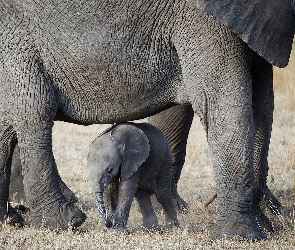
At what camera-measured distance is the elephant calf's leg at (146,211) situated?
305 inches

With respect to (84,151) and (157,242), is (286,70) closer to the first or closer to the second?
(84,151)

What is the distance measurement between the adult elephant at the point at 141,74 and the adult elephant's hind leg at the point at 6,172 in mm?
12

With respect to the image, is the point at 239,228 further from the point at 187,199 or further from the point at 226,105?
the point at 187,199

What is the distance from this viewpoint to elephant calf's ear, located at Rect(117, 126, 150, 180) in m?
7.54

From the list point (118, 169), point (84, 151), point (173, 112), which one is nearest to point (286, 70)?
point (84, 151)

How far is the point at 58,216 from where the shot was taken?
7.44 m

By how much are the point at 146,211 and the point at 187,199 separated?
4.42 feet

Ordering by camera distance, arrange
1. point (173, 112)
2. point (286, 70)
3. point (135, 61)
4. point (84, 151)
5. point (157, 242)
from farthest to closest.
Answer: point (286, 70) → point (84, 151) → point (173, 112) → point (135, 61) → point (157, 242)

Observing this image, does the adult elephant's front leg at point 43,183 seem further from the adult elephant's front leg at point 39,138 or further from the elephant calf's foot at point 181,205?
the elephant calf's foot at point 181,205

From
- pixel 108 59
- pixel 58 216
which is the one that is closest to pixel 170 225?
pixel 58 216

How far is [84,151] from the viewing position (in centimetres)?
1155

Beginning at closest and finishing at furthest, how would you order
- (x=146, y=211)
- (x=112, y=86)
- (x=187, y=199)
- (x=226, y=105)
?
(x=226, y=105)
(x=112, y=86)
(x=146, y=211)
(x=187, y=199)

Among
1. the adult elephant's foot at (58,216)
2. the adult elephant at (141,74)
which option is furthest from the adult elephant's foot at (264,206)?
the adult elephant's foot at (58,216)

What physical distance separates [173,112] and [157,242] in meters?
2.16
